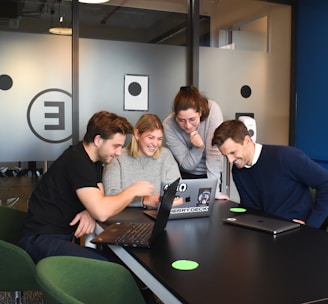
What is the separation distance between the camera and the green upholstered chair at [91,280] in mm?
1318

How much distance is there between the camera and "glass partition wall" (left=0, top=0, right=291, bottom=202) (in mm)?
3371

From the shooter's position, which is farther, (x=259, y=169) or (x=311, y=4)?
(x=311, y=4)

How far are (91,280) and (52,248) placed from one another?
505 mm

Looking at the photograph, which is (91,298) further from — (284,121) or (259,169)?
(284,121)

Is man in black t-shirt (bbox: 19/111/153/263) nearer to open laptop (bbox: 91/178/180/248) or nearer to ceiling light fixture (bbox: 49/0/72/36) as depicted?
open laptop (bbox: 91/178/180/248)

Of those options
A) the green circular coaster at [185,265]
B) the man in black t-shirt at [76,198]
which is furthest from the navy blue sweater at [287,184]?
the green circular coaster at [185,265]

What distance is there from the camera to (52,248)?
74.0 inches

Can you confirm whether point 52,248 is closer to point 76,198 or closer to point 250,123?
point 76,198

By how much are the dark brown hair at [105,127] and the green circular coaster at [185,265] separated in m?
0.88

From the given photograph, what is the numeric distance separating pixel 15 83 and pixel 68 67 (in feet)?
1.45

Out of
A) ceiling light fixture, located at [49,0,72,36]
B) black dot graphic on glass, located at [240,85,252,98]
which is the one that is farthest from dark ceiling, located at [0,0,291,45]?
black dot graphic on glass, located at [240,85,252,98]

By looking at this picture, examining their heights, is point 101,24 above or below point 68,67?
above

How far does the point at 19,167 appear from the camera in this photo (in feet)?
11.2

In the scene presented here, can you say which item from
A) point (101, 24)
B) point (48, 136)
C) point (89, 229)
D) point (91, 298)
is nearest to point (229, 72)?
point (101, 24)
